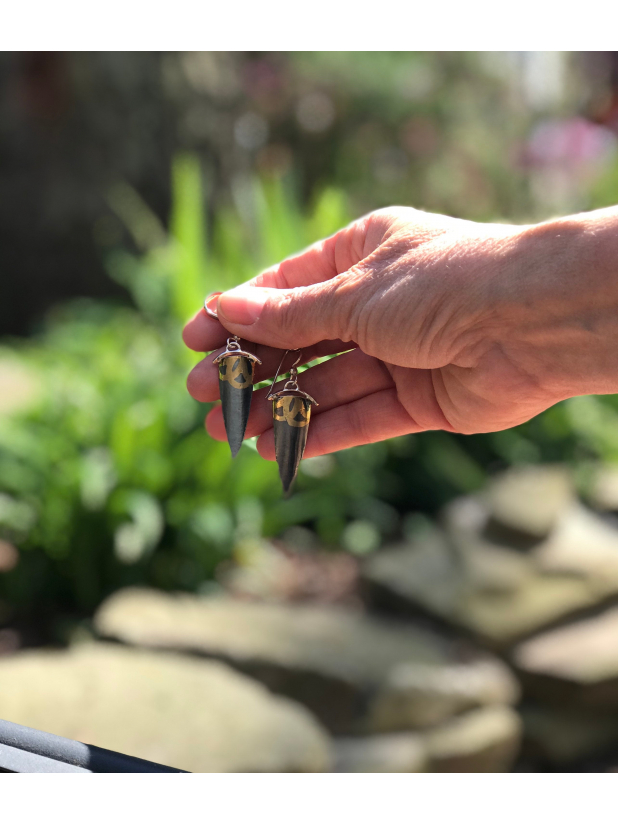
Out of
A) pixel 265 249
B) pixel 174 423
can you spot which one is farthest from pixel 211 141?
pixel 174 423

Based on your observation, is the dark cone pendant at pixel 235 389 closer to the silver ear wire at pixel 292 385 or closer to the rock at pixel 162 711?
the silver ear wire at pixel 292 385

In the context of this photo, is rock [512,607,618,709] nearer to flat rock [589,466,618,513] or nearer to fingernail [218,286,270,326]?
flat rock [589,466,618,513]

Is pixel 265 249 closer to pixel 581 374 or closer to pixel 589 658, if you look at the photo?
pixel 589 658

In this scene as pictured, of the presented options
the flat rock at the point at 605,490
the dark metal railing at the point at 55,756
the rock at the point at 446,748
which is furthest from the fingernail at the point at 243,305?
the flat rock at the point at 605,490

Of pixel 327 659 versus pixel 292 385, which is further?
pixel 327 659

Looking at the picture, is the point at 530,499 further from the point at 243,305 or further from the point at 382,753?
the point at 243,305

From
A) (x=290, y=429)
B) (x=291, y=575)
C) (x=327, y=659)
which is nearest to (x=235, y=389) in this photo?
(x=290, y=429)
